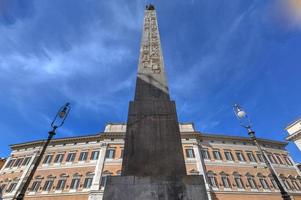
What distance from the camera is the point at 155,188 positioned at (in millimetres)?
2400

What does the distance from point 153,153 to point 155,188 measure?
653 millimetres

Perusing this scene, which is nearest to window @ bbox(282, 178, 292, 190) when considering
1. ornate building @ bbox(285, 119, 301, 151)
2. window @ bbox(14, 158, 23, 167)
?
ornate building @ bbox(285, 119, 301, 151)

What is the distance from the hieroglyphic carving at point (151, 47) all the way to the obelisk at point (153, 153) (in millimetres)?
189

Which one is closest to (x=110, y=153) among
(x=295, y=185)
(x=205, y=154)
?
(x=205, y=154)

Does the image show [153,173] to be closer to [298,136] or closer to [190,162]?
[190,162]

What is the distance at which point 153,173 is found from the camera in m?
2.71

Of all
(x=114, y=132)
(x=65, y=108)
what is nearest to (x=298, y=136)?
(x=114, y=132)

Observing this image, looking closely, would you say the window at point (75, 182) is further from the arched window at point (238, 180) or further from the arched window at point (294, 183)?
the arched window at point (294, 183)

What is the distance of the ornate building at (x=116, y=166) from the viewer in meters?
20.6

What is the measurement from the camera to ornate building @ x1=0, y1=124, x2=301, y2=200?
67.5 feet

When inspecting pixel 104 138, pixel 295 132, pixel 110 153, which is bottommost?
pixel 110 153

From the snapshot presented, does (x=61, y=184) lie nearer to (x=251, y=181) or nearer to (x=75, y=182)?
(x=75, y=182)

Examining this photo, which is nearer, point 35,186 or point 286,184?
point 35,186

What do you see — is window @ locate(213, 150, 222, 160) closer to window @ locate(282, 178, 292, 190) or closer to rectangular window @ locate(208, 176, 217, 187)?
rectangular window @ locate(208, 176, 217, 187)
